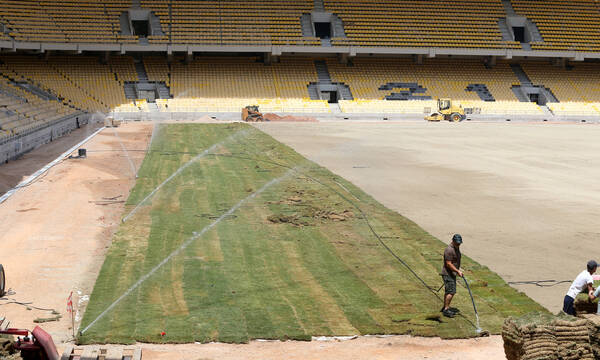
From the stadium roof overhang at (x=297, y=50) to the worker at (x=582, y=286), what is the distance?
202 feet

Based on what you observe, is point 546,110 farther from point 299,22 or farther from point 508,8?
point 299,22

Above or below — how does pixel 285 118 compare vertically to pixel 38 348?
above

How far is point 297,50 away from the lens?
74125 millimetres

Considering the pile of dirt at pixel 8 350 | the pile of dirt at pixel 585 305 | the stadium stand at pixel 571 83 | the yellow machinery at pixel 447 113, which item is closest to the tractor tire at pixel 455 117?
the yellow machinery at pixel 447 113

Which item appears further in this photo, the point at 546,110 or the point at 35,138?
the point at 546,110

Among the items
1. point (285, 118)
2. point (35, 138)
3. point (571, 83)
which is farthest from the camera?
point (571, 83)

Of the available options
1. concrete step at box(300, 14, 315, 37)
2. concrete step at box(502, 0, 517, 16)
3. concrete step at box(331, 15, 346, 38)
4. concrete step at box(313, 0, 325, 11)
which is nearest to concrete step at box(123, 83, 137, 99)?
concrete step at box(300, 14, 315, 37)

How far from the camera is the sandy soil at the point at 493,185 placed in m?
18.5

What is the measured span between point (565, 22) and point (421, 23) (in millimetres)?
18395

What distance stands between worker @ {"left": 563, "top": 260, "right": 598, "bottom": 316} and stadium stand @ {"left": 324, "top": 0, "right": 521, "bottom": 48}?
6481cm

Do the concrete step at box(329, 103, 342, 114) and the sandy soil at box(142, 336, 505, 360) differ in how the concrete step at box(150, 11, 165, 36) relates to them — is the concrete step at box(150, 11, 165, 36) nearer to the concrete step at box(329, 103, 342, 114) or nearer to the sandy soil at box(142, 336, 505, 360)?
the concrete step at box(329, 103, 342, 114)

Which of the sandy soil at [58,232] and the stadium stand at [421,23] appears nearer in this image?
the sandy soil at [58,232]

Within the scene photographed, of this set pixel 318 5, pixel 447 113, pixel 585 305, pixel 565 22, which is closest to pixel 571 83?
pixel 565 22

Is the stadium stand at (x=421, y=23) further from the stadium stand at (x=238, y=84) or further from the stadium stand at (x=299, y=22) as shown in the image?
the stadium stand at (x=238, y=84)
